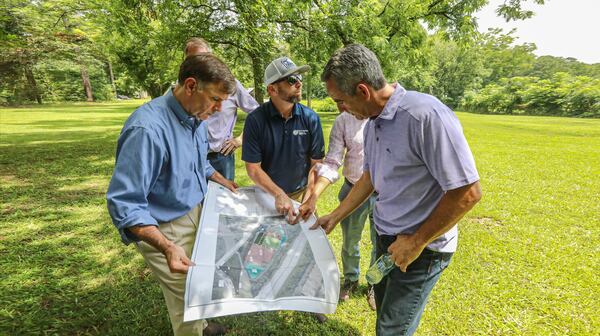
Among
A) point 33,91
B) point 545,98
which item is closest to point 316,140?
point 33,91

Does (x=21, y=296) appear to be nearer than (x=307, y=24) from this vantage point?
Yes

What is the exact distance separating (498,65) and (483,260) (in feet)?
221

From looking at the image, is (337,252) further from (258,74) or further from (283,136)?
(258,74)

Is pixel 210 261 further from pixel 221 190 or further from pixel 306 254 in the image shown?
pixel 221 190

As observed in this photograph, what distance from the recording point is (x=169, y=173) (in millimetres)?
1621

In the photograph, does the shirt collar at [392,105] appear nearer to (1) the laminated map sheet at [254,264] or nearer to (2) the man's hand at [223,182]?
(1) the laminated map sheet at [254,264]

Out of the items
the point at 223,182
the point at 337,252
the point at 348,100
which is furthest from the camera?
the point at 337,252

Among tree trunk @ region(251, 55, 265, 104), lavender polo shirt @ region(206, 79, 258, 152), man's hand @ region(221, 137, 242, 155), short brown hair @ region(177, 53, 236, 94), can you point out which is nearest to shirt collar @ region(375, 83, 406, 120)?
short brown hair @ region(177, 53, 236, 94)

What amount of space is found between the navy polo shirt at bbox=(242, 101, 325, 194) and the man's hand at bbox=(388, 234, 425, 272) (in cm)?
134

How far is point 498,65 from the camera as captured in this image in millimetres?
56812

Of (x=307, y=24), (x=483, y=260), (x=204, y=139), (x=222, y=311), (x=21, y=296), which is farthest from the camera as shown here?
(x=307, y=24)

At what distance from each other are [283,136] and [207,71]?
1.06 metres

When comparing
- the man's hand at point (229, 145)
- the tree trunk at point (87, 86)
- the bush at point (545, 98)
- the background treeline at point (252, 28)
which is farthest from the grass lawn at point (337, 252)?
the tree trunk at point (87, 86)

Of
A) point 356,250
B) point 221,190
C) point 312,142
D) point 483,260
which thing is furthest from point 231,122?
point 483,260
